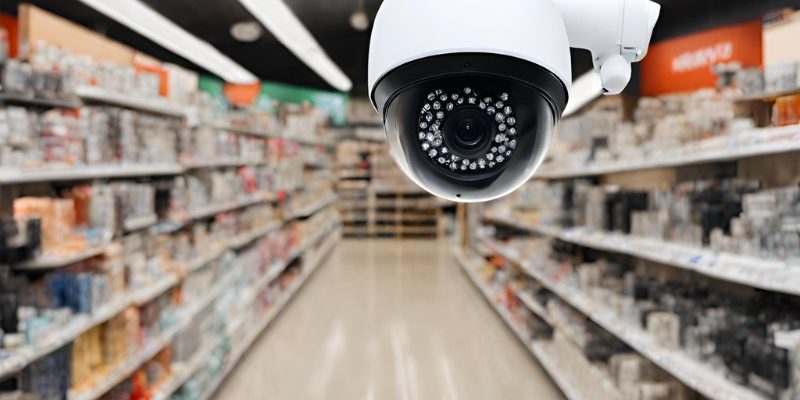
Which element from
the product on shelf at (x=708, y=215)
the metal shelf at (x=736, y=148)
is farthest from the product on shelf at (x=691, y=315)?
the metal shelf at (x=736, y=148)

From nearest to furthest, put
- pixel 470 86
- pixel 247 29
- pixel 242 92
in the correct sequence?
pixel 470 86
pixel 247 29
pixel 242 92

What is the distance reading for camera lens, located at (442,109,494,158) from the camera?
2.28 ft

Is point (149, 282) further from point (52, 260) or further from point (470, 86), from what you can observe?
point (470, 86)

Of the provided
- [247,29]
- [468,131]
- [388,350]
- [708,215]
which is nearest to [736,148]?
[708,215]

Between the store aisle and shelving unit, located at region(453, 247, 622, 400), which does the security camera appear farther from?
the store aisle

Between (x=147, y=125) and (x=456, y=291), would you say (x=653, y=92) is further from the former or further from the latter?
(x=147, y=125)

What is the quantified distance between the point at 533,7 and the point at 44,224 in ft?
8.01

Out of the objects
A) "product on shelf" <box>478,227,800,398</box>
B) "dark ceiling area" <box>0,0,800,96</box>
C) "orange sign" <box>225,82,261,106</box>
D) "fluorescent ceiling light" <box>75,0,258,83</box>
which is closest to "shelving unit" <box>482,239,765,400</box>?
"product on shelf" <box>478,227,800,398</box>

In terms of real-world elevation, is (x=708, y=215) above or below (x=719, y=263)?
above

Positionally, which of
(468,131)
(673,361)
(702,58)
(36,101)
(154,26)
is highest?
(154,26)

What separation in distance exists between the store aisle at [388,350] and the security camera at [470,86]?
362cm

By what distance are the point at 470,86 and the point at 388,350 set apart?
4676 millimetres

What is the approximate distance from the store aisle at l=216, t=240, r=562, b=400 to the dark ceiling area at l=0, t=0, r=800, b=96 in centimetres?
254

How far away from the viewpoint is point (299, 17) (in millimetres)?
8336
